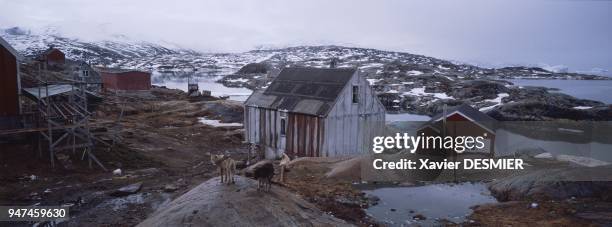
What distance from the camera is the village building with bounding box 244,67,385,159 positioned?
26.1m

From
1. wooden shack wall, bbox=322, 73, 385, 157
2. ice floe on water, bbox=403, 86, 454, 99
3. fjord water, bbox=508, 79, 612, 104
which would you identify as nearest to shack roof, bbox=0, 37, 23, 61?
wooden shack wall, bbox=322, 73, 385, 157

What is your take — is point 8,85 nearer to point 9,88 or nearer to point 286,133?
point 9,88

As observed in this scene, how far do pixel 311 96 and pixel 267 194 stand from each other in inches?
664

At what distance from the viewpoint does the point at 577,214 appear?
45.4 feet

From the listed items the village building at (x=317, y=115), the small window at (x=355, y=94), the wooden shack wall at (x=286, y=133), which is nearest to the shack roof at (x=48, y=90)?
the wooden shack wall at (x=286, y=133)

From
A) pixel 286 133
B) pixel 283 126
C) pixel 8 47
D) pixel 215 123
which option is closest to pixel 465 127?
pixel 286 133

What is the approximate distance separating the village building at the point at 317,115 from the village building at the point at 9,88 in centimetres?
1400

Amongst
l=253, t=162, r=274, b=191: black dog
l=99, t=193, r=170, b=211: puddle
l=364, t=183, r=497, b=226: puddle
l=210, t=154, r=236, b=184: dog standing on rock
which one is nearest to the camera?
l=253, t=162, r=274, b=191: black dog

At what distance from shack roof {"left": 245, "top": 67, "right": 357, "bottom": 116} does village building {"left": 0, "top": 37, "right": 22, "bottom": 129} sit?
14.0 metres

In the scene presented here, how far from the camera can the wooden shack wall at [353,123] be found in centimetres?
2606

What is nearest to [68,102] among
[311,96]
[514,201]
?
[311,96]

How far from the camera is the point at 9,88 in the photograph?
79.9ft

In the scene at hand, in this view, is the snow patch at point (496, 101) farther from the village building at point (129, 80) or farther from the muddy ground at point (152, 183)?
the village building at point (129, 80)

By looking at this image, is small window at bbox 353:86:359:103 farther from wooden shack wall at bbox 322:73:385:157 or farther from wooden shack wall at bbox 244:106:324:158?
wooden shack wall at bbox 244:106:324:158
